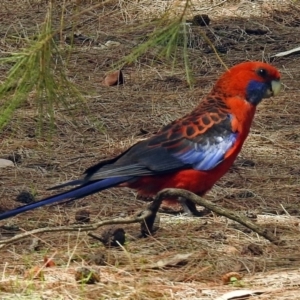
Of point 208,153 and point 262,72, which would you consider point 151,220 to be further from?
point 262,72

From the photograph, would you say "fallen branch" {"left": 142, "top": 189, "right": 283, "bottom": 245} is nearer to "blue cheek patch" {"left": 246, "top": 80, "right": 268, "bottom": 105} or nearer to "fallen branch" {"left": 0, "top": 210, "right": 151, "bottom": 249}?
"fallen branch" {"left": 0, "top": 210, "right": 151, "bottom": 249}

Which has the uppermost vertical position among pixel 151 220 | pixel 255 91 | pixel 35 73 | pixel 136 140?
pixel 35 73

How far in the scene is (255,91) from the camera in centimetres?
553

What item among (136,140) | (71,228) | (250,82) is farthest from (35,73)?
(136,140)

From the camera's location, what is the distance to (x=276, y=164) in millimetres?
6359

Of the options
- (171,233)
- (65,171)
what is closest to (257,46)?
(65,171)

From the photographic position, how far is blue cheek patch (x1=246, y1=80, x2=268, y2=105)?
5504mm

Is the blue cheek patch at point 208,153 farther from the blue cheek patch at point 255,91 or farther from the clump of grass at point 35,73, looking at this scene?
the clump of grass at point 35,73

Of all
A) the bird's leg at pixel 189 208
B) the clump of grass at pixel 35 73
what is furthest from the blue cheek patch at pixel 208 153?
the clump of grass at pixel 35 73

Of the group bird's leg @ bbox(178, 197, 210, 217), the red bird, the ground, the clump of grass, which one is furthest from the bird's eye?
the clump of grass

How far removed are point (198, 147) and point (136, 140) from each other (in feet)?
4.97

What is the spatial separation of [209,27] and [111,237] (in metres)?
5.20

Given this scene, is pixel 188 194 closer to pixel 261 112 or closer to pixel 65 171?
pixel 65 171

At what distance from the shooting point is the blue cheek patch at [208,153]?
5230 millimetres
